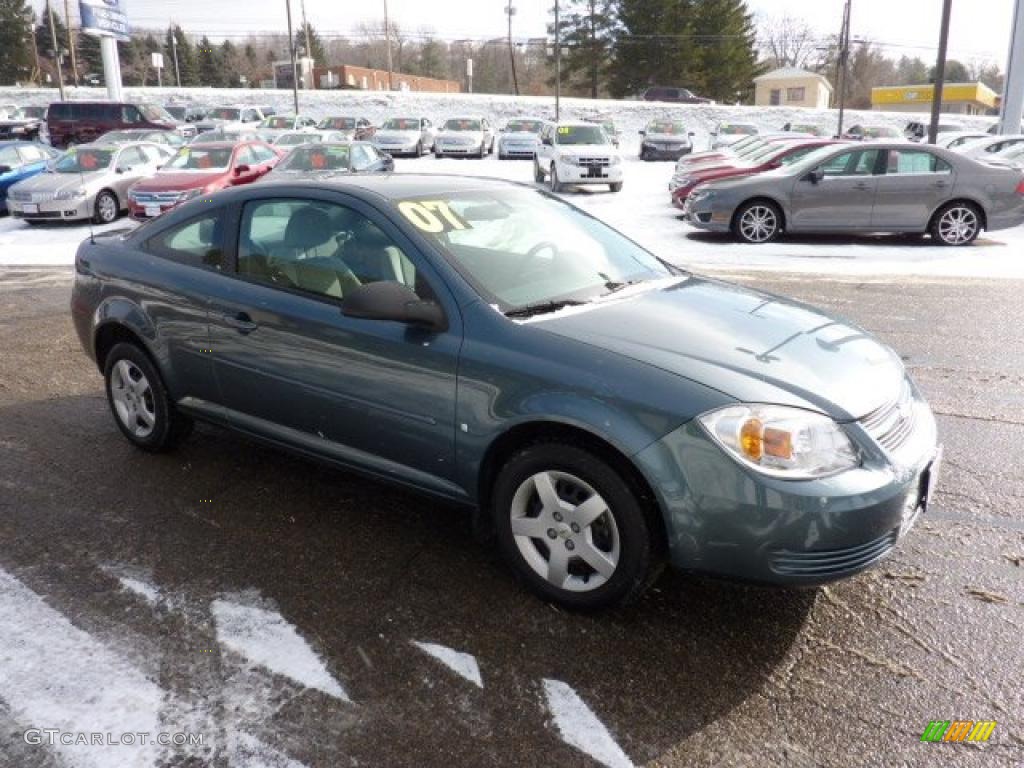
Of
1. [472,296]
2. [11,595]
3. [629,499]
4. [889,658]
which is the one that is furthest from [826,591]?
[11,595]

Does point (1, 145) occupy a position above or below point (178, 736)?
above

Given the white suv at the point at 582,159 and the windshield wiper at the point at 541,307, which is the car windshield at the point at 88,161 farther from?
the windshield wiper at the point at 541,307

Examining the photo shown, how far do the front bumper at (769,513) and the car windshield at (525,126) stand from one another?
2932 cm

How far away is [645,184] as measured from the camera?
22.3 meters

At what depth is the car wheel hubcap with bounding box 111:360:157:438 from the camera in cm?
464

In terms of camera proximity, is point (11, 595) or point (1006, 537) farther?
point (1006, 537)

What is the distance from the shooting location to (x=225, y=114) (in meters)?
36.6

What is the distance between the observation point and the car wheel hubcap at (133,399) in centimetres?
464

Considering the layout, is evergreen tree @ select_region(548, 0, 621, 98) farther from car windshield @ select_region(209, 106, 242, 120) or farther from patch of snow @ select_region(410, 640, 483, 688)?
patch of snow @ select_region(410, 640, 483, 688)

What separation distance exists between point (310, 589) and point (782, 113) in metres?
54.7

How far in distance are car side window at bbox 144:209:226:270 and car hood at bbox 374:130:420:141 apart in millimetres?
26980

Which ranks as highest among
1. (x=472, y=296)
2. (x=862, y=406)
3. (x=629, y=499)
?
(x=472, y=296)

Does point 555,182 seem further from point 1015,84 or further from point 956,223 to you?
point 1015,84

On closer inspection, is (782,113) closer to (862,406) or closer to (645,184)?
(645,184)
